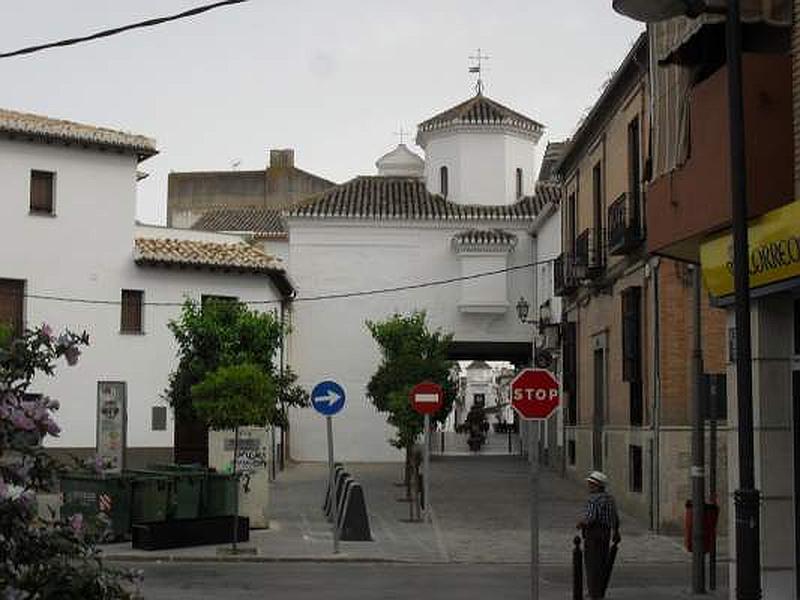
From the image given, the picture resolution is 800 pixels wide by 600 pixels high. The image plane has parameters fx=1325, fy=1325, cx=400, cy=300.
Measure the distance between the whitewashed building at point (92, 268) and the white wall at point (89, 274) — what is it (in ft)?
0.09

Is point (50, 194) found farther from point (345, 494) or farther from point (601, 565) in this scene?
point (601, 565)

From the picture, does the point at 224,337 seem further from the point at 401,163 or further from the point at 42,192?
the point at 401,163

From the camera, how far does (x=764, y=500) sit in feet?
41.0

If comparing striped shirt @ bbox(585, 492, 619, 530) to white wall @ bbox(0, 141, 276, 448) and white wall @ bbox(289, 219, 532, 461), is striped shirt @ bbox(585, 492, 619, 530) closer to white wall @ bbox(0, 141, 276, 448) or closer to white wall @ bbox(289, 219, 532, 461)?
white wall @ bbox(0, 141, 276, 448)

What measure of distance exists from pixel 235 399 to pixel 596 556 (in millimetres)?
8393

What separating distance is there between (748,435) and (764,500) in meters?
3.96

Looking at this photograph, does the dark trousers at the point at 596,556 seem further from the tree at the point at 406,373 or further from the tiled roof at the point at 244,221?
the tiled roof at the point at 244,221

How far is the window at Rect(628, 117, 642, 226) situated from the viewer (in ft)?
81.0

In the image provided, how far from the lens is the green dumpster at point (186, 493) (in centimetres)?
2145

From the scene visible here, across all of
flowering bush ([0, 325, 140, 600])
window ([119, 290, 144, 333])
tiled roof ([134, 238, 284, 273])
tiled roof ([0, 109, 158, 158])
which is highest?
tiled roof ([0, 109, 158, 158])

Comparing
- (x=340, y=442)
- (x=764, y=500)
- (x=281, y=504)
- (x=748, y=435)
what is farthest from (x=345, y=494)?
(x=340, y=442)

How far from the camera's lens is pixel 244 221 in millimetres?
58719

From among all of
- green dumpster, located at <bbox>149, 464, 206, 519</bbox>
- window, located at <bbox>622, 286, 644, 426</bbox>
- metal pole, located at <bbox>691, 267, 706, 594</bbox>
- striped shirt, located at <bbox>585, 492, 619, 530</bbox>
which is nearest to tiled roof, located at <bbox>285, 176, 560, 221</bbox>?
window, located at <bbox>622, 286, 644, 426</bbox>

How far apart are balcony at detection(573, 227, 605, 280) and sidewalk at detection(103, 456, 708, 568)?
516 centimetres
